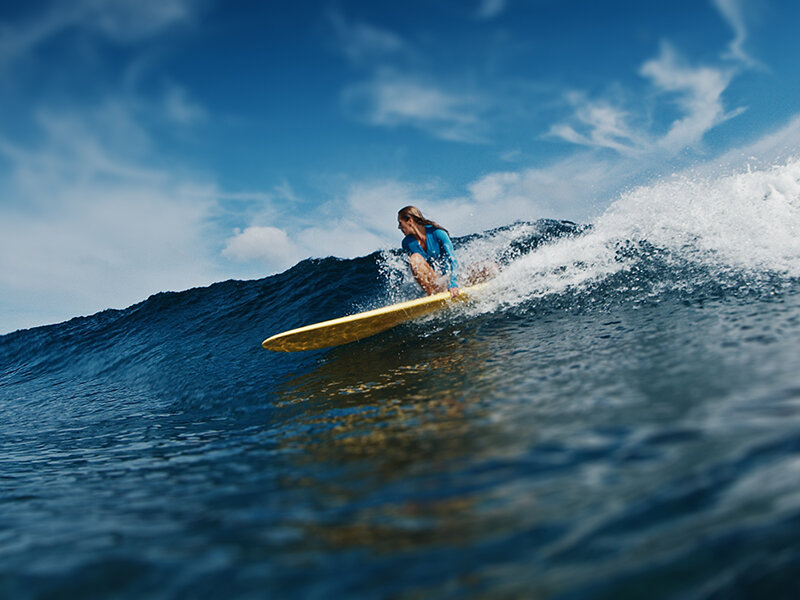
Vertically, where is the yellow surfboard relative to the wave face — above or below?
above

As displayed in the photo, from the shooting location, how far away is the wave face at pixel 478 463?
1492 mm

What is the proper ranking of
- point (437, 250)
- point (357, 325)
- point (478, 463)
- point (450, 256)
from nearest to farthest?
point (478, 463)
point (357, 325)
point (450, 256)
point (437, 250)

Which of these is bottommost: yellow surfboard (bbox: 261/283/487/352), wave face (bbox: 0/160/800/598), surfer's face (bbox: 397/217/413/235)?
wave face (bbox: 0/160/800/598)

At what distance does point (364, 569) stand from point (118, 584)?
3.39 ft

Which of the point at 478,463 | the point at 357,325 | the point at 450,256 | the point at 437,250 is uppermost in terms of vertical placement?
the point at 437,250

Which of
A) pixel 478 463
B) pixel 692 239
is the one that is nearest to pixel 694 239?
pixel 692 239

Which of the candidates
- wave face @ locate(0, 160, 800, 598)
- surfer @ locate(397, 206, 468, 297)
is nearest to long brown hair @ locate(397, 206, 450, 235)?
surfer @ locate(397, 206, 468, 297)

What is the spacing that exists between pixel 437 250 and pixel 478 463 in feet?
19.6

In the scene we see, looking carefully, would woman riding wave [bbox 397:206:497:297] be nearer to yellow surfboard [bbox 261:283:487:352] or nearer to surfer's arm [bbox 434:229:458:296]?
surfer's arm [bbox 434:229:458:296]

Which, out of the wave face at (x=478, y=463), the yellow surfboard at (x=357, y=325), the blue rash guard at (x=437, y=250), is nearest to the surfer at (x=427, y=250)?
the blue rash guard at (x=437, y=250)

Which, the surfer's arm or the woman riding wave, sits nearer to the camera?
the surfer's arm

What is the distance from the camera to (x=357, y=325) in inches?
288

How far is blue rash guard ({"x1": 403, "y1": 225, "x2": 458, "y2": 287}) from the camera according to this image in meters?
7.68

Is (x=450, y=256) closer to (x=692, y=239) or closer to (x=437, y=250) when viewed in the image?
(x=437, y=250)
